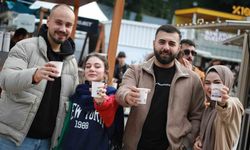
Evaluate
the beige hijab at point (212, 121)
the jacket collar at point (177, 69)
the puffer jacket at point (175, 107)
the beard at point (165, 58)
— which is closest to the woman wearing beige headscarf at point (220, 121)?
the beige hijab at point (212, 121)

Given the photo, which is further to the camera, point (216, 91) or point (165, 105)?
point (165, 105)

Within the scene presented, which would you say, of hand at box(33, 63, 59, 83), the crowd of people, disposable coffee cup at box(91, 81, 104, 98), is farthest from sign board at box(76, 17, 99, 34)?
hand at box(33, 63, 59, 83)

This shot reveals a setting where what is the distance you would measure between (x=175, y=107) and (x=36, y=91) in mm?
1160

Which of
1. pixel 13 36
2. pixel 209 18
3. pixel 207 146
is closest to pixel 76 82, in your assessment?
pixel 207 146

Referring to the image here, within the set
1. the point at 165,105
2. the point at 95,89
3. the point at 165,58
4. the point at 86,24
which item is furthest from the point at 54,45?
the point at 86,24

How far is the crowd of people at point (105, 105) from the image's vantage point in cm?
334

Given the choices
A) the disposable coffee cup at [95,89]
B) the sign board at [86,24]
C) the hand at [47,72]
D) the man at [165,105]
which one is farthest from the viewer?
the sign board at [86,24]

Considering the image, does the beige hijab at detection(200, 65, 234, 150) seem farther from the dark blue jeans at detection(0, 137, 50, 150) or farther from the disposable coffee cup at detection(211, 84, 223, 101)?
the dark blue jeans at detection(0, 137, 50, 150)

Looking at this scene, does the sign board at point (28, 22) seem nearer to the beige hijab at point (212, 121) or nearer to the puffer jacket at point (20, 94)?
the puffer jacket at point (20, 94)

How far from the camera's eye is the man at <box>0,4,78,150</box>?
10.7ft

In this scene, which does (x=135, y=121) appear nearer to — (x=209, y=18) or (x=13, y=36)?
(x=13, y=36)

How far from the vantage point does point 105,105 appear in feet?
11.5

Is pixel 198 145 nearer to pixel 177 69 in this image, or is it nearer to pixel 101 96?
pixel 177 69

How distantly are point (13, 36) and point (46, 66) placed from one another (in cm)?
512
